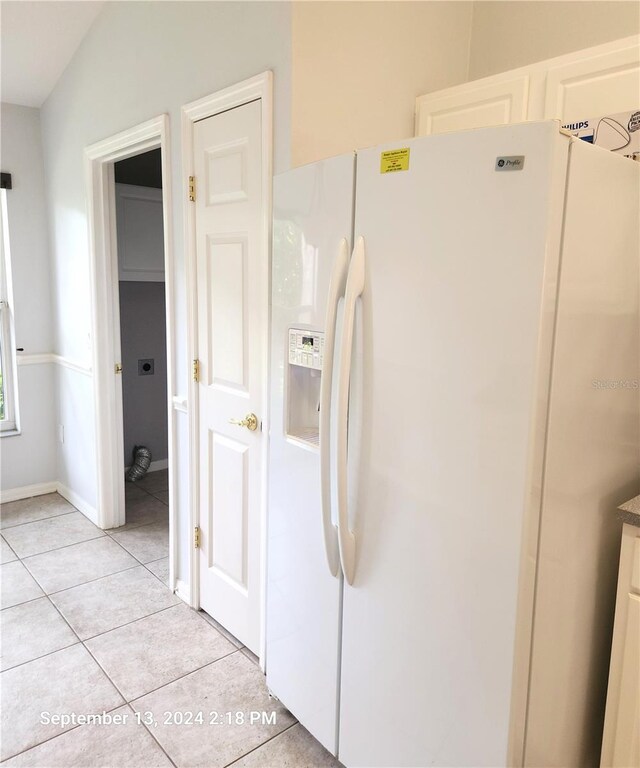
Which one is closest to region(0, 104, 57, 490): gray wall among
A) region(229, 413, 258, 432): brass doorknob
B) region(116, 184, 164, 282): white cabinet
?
region(116, 184, 164, 282): white cabinet

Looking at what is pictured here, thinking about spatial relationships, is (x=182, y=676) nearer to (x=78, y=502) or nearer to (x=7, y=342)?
(x=78, y=502)

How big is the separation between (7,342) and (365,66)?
10.2 ft

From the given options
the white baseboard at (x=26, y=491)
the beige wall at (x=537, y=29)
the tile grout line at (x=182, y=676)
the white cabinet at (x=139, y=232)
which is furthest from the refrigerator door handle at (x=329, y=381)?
the white baseboard at (x=26, y=491)

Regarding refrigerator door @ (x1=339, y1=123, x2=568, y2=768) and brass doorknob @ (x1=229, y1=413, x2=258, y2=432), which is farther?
brass doorknob @ (x1=229, y1=413, x2=258, y2=432)

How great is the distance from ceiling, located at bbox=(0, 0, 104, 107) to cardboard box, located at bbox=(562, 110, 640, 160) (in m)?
2.49

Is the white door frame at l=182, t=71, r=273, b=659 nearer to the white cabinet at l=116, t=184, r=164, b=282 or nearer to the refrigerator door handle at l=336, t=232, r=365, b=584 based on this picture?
the refrigerator door handle at l=336, t=232, r=365, b=584

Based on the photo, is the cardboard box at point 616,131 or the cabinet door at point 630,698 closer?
the cabinet door at point 630,698

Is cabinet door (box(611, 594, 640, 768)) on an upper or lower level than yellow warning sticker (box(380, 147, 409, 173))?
lower

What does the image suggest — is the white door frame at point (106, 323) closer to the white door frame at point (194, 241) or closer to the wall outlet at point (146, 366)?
the white door frame at point (194, 241)

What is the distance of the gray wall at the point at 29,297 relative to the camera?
3.73 meters

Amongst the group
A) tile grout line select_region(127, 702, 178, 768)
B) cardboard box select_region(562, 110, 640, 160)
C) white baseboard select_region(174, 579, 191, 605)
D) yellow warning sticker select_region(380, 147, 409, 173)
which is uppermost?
cardboard box select_region(562, 110, 640, 160)

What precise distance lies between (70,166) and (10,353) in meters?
1.37

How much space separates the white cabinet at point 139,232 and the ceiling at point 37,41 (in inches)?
29.4

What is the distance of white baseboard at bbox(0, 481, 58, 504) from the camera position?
3.94m
